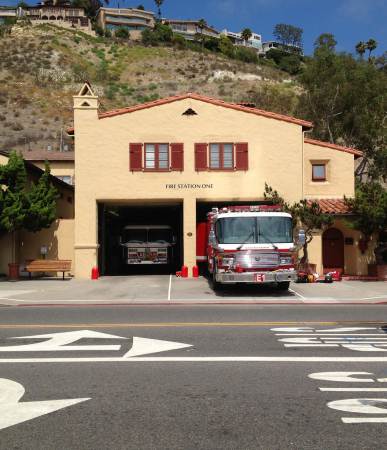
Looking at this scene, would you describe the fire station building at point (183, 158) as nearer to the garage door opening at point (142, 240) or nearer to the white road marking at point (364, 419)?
the garage door opening at point (142, 240)

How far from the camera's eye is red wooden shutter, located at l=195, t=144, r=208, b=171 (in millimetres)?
25953

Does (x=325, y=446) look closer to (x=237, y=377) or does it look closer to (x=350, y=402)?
(x=350, y=402)

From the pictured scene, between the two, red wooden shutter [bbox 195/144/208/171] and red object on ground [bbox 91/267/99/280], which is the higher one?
red wooden shutter [bbox 195/144/208/171]

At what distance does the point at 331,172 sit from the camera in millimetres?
27938

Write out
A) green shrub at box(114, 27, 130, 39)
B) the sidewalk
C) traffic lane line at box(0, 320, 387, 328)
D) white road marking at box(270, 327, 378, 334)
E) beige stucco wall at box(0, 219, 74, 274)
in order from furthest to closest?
1. green shrub at box(114, 27, 130, 39)
2. beige stucco wall at box(0, 219, 74, 274)
3. the sidewalk
4. traffic lane line at box(0, 320, 387, 328)
5. white road marking at box(270, 327, 378, 334)

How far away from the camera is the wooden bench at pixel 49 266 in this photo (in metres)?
24.5

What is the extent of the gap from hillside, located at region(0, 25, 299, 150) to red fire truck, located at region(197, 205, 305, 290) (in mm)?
45697

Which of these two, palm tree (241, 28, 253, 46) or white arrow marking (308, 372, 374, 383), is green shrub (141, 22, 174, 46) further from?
white arrow marking (308, 372, 374, 383)

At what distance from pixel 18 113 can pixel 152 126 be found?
163 ft

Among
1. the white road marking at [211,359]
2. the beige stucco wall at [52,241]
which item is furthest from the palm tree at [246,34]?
the white road marking at [211,359]

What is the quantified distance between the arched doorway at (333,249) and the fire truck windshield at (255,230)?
33.3 feet

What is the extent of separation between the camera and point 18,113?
7044cm

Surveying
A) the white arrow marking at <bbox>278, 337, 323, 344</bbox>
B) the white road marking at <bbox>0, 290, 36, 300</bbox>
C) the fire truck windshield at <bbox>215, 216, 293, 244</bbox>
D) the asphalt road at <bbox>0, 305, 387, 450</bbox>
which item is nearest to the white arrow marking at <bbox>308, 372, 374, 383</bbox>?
the asphalt road at <bbox>0, 305, 387, 450</bbox>

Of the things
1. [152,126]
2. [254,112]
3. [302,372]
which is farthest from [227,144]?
[302,372]
